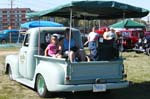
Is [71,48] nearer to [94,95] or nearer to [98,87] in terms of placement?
[94,95]

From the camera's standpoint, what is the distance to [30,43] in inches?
453

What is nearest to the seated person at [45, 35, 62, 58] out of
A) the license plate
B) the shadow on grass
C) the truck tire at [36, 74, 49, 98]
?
the truck tire at [36, 74, 49, 98]

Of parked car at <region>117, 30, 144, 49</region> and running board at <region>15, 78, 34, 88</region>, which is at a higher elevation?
parked car at <region>117, 30, 144, 49</region>

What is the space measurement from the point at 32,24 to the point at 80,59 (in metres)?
21.3

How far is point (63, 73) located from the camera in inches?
382

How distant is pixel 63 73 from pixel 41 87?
3.46 ft

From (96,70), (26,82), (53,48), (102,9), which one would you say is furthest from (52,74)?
(102,9)

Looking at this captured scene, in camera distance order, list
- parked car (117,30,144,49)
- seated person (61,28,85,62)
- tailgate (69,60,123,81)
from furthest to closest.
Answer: parked car (117,30,144,49) < seated person (61,28,85,62) < tailgate (69,60,123,81)

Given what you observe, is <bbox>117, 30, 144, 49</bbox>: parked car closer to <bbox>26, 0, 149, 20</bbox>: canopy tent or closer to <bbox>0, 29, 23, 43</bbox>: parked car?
<bbox>26, 0, 149, 20</bbox>: canopy tent

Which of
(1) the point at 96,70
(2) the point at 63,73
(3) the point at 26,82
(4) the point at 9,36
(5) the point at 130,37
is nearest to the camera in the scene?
(2) the point at 63,73

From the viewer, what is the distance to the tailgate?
9.77 m

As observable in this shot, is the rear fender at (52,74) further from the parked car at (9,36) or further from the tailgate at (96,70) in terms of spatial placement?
the parked car at (9,36)

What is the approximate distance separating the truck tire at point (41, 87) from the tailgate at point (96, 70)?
91 centimetres

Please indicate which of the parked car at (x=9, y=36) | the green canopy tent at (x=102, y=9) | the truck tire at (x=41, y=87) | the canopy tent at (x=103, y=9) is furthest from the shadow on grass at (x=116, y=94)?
the parked car at (x=9, y=36)
